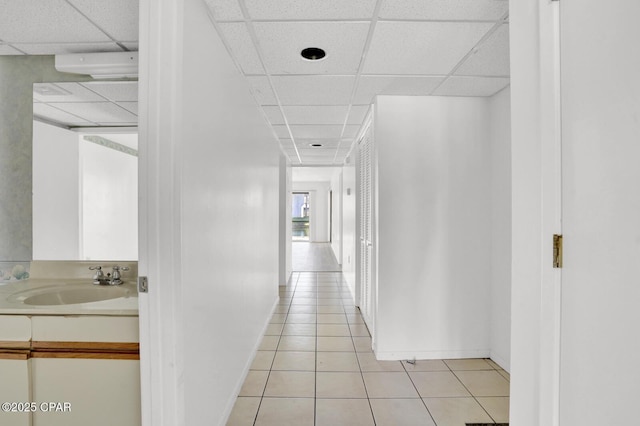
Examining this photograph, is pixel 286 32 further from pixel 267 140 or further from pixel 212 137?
pixel 267 140

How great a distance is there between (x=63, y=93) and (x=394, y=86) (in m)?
2.42

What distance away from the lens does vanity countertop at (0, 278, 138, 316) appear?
4.86ft

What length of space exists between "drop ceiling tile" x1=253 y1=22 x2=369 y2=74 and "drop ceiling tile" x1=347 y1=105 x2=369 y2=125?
865 mm

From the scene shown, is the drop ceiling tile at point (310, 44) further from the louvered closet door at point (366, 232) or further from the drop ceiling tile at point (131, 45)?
the louvered closet door at point (366, 232)

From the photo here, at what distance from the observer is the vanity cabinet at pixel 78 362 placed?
4.86 feet

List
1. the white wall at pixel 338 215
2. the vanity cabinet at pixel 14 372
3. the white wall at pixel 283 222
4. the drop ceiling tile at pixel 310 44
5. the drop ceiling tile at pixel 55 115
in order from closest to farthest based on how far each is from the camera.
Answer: the vanity cabinet at pixel 14 372 < the drop ceiling tile at pixel 310 44 < the drop ceiling tile at pixel 55 115 < the white wall at pixel 283 222 < the white wall at pixel 338 215

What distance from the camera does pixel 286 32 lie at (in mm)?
1933

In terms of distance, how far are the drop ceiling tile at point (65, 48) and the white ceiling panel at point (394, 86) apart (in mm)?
1731

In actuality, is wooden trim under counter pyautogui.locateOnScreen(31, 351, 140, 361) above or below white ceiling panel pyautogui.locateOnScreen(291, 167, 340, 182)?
below

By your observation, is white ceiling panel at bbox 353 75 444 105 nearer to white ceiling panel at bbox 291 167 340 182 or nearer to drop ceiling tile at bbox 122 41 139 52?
drop ceiling tile at bbox 122 41 139 52

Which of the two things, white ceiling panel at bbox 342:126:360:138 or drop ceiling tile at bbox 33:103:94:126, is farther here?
white ceiling panel at bbox 342:126:360:138

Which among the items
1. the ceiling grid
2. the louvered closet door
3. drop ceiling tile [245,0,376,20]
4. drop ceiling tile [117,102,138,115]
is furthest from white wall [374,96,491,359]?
drop ceiling tile [117,102,138,115]

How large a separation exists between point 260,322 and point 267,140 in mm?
2076

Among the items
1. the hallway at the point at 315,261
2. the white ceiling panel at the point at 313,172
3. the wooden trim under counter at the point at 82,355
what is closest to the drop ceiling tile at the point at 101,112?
the wooden trim under counter at the point at 82,355
